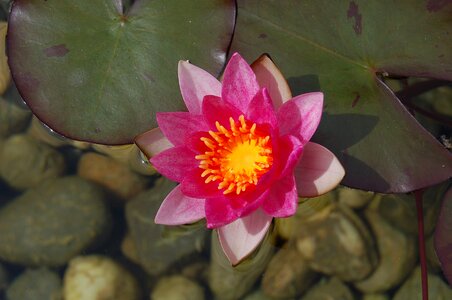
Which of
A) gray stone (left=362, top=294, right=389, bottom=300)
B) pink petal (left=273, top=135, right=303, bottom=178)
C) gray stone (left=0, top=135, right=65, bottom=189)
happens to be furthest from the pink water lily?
gray stone (left=0, top=135, right=65, bottom=189)

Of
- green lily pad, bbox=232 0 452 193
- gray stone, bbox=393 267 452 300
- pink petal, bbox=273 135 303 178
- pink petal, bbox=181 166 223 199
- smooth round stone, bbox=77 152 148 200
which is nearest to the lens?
pink petal, bbox=273 135 303 178

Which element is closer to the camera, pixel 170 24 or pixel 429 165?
pixel 429 165

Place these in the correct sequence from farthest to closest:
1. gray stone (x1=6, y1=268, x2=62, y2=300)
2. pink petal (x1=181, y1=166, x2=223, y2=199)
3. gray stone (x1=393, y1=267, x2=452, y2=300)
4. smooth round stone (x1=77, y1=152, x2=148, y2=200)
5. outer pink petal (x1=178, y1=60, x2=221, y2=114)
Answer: smooth round stone (x1=77, y1=152, x2=148, y2=200)
gray stone (x1=6, y1=268, x2=62, y2=300)
gray stone (x1=393, y1=267, x2=452, y2=300)
outer pink petal (x1=178, y1=60, x2=221, y2=114)
pink petal (x1=181, y1=166, x2=223, y2=199)

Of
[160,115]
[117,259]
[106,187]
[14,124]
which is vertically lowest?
[117,259]

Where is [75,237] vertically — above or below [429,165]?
below

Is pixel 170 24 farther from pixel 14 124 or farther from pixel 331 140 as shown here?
pixel 14 124

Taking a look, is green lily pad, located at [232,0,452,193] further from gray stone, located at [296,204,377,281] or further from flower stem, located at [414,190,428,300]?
gray stone, located at [296,204,377,281]

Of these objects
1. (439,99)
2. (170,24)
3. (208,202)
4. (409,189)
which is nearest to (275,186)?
(208,202)

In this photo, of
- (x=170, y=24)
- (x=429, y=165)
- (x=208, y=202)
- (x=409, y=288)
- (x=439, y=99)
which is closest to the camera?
(x=208, y=202)
